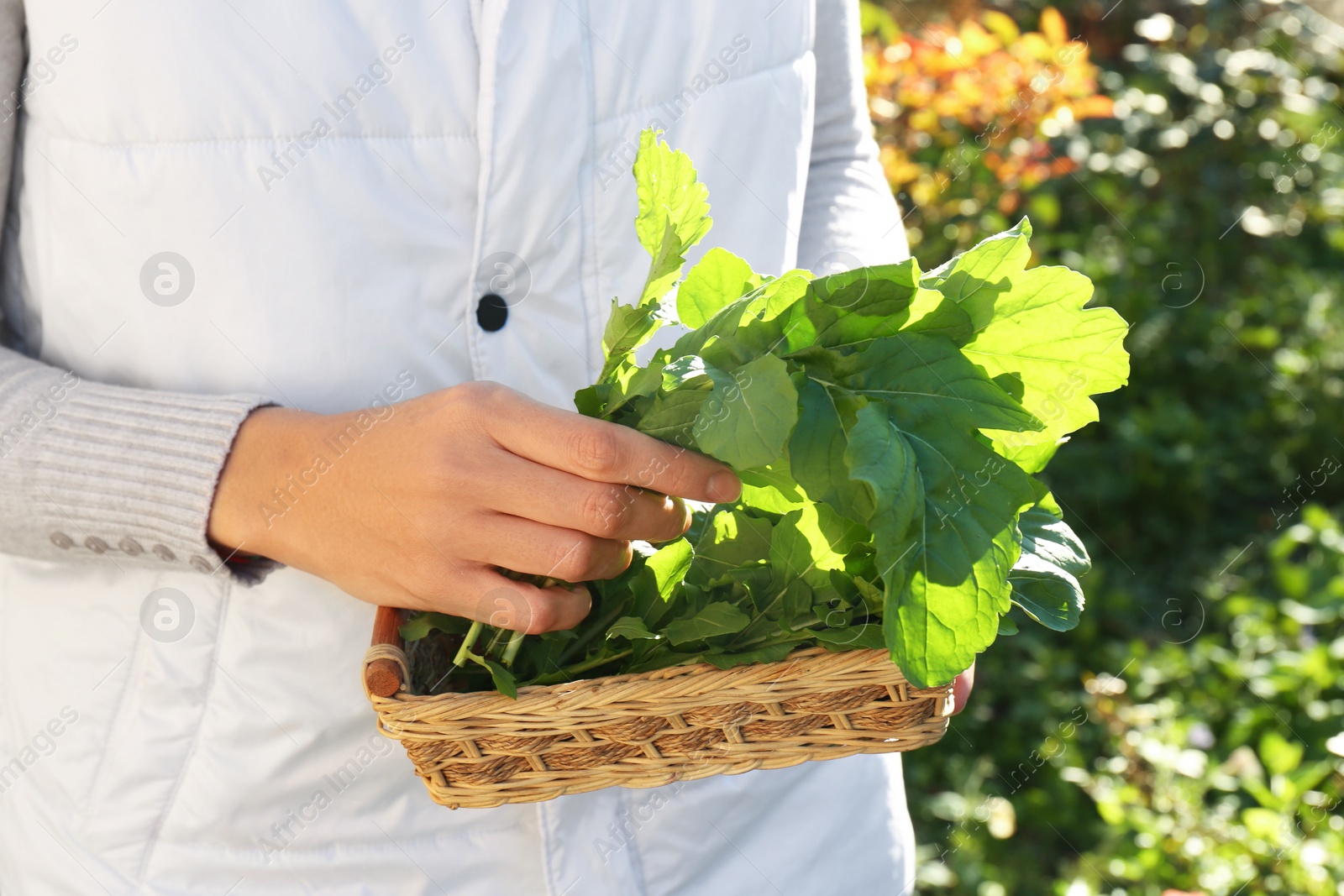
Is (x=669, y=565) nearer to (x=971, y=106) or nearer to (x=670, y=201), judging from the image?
(x=670, y=201)

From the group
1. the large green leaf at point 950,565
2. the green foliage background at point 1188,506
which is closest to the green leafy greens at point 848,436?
the large green leaf at point 950,565

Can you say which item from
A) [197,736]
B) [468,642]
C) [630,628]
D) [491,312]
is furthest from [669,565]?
[197,736]

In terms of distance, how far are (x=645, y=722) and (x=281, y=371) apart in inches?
17.1

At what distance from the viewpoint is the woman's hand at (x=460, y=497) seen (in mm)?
757

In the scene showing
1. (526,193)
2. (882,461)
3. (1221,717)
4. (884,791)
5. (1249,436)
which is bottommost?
(1249,436)

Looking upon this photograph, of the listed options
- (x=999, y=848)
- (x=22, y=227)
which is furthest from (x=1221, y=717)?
(x=22, y=227)

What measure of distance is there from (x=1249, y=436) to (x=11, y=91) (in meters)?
3.19

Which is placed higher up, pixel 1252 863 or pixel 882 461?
pixel 882 461

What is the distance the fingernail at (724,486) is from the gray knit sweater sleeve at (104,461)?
39 cm

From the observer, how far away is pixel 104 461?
89 centimetres

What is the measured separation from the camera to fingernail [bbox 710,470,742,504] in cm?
77

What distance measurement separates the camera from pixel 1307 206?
11.3ft

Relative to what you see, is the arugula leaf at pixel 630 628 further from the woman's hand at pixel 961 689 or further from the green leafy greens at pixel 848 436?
the woman's hand at pixel 961 689

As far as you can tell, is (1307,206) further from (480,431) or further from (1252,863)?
(480,431)
